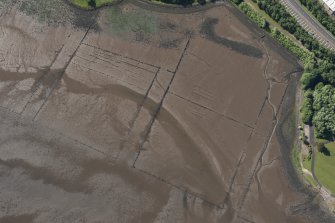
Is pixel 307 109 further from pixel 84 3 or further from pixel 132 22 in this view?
pixel 84 3

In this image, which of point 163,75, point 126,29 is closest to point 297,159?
point 163,75

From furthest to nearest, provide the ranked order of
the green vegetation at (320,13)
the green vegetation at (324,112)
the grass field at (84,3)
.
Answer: the grass field at (84,3), the green vegetation at (320,13), the green vegetation at (324,112)

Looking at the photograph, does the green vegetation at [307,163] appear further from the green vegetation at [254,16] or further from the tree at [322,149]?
the green vegetation at [254,16]

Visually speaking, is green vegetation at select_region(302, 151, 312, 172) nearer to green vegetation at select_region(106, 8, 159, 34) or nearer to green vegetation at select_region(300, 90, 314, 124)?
Answer: green vegetation at select_region(300, 90, 314, 124)

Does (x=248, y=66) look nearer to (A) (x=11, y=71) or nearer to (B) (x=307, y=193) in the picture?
(B) (x=307, y=193)

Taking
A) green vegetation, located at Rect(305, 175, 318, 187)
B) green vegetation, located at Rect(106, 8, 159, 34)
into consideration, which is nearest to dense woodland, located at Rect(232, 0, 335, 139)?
green vegetation, located at Rect(305, 175, 318, 187)

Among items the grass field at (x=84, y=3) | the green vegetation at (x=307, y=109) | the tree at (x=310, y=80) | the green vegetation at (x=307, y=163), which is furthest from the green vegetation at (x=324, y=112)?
the grass field at (x=84, y=3)
